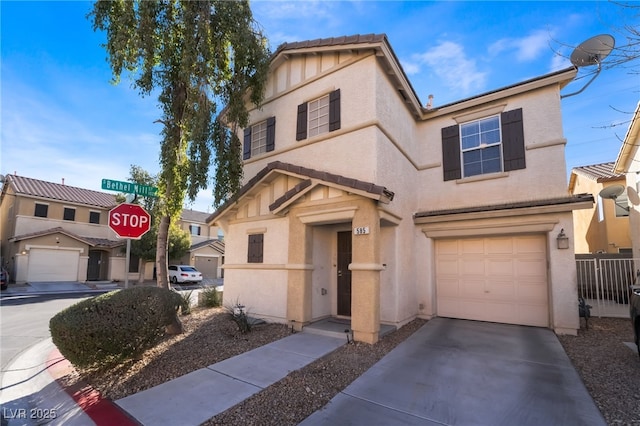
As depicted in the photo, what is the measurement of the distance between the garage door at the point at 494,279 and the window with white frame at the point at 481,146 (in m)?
2.21

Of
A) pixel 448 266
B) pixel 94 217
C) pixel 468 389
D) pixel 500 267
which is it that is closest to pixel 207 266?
pixel 94 217

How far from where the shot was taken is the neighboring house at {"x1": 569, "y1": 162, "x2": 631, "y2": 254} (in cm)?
1477

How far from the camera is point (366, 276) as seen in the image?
22.9 ft

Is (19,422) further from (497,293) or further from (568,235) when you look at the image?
(568,235)

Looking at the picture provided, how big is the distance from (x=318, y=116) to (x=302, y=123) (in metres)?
0.59

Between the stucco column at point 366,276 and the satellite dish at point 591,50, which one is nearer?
the satellite dish at point 591,50

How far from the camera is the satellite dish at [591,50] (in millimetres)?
4840

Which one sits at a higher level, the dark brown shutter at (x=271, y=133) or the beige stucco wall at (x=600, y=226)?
the dark brown shutter at (x=271, y=133)

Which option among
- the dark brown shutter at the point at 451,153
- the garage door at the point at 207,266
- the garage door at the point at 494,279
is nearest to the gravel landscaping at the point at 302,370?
the garage door at the point at 494,279

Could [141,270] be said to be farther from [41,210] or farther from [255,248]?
[255,248]

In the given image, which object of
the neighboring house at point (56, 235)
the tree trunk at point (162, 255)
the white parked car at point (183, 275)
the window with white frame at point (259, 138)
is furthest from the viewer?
the white parked car at point (183, 275)

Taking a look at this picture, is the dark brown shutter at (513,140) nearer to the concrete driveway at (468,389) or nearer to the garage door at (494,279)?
the garage door at (494,279)

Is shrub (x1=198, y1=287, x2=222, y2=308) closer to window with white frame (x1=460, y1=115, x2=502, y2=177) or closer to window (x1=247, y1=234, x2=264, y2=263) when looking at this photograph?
window (x1=247, y1=234, x2=264, y2=263)

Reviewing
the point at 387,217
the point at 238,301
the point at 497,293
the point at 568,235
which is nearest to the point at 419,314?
the point at 497,293
